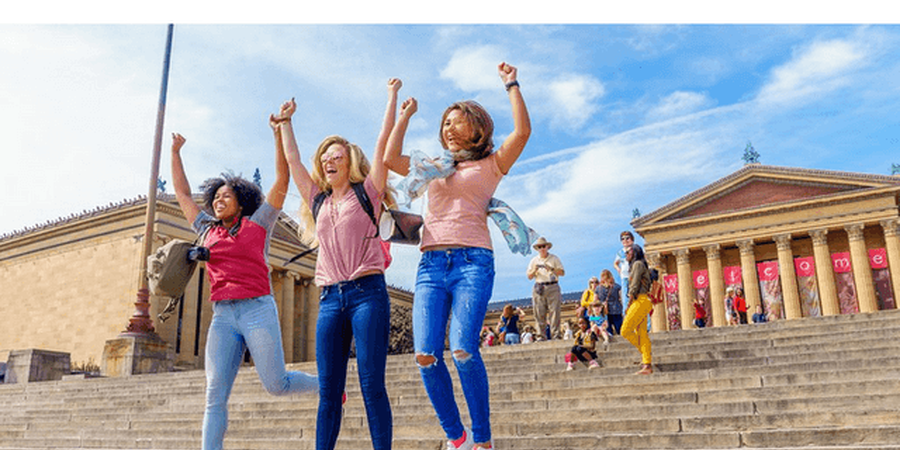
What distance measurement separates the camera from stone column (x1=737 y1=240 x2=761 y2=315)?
41406 millimetres

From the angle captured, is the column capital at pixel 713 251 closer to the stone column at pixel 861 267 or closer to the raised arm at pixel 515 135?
the stone column at pixel 861 267

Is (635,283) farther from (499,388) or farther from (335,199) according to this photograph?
(335,199)

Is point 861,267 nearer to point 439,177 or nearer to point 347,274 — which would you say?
point 439,177

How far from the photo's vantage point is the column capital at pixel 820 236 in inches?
1570

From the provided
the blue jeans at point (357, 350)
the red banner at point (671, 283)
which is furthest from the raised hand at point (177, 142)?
the red banner at point (671, 283)

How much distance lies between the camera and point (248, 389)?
37.4 ft

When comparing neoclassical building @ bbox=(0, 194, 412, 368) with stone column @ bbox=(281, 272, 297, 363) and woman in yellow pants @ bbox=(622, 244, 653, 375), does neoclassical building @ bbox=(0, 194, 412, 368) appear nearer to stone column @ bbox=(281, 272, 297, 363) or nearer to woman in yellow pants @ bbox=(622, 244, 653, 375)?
stone column @ bbox=(281, 272, 297, 363)

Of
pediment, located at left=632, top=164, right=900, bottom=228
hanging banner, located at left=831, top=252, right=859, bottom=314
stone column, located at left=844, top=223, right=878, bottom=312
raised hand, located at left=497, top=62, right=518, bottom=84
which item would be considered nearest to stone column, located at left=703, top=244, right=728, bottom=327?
pediment, located at left=632, top=164, right=900, bottom=228

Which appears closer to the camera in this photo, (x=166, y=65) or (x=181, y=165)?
(x=181, y=165)

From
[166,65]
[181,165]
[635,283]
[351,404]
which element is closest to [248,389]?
[351,404]

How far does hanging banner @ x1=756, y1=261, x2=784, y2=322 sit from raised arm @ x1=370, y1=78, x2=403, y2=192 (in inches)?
1591

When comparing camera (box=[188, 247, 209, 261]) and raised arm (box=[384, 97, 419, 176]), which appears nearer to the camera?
raised arm (box=[384, 97, 419, 176])

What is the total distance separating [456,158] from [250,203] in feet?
4.83

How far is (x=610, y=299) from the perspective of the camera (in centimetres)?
1230
